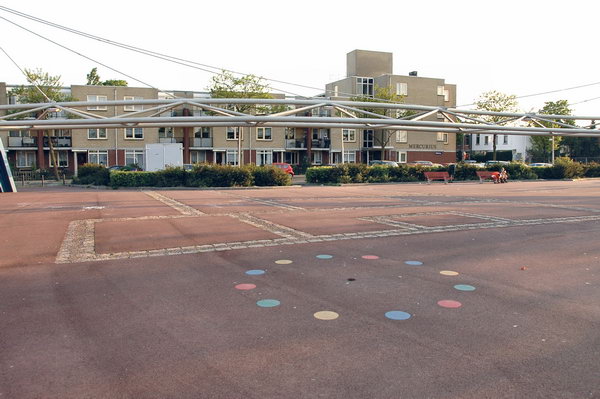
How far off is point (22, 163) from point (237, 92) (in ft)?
81.9

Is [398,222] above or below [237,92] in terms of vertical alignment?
below

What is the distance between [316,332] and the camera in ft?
15.4

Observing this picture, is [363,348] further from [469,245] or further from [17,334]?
[469,245]

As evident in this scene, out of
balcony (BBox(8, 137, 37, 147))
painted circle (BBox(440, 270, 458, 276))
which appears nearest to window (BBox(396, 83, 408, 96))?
balcony (BBox(8, 137, 37, 147))

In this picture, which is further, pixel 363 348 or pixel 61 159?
pixel 61 159

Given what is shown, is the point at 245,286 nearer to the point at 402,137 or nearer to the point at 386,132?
the point at 386,132

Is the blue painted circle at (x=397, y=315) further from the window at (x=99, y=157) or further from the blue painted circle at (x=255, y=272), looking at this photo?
the window at (x=99, y=157)

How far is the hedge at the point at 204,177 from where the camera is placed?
93.6 feet

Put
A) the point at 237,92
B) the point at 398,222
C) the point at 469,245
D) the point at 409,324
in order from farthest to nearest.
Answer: the point at 237,92 → the point at 398,222 → the point at 469,245 → the point at 409,324

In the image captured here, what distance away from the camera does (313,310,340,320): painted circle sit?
510cm

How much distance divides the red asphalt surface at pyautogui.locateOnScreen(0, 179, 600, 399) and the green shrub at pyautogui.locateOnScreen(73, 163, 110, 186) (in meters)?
22.3

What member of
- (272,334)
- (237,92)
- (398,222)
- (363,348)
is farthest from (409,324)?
(237,92)

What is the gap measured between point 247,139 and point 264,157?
306cm

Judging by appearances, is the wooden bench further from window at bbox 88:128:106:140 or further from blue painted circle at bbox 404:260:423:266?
window at bbox 88:128:106:140
